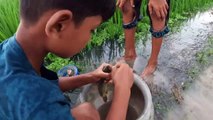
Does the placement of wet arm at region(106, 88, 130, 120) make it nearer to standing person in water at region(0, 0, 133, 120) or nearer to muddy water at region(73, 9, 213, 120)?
standing person in water at region(0, 0, 133, 120)

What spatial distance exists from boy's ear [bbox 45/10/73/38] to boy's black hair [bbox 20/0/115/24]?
0.03m

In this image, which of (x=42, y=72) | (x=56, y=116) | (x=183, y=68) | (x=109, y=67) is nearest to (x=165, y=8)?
(x=183, y=68)

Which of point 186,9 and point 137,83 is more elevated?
point 137,83

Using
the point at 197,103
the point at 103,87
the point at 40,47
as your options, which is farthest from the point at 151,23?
the point at 40,47

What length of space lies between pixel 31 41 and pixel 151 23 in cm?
154

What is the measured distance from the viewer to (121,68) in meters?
1.73

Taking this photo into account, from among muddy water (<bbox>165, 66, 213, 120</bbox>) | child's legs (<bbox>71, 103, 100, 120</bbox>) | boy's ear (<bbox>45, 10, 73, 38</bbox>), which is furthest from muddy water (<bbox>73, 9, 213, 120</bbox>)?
boy's ear (<bbox>45, 10, 73, 38</bbox>)

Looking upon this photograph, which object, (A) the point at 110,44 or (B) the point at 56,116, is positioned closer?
(B) the point at 56,116

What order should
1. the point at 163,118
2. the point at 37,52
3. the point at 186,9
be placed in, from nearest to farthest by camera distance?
the point at 37,52 → the point at 163,118 → the point at 186,9

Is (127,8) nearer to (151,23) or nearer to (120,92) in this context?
(151,23)

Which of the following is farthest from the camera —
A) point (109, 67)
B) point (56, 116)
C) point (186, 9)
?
point (186, 9)

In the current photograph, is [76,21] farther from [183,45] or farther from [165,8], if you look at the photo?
[183,45]

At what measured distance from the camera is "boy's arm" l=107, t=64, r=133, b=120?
160cm

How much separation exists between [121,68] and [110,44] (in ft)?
5.49
